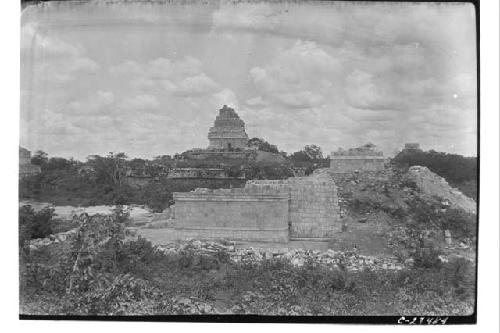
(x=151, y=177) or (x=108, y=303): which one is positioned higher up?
(x=151, y=177)

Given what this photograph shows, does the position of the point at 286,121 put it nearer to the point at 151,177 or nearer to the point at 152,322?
the point at 151,177

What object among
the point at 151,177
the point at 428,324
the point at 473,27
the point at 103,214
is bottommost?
the point at 428,324

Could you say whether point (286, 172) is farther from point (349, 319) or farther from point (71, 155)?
point (71, 155)

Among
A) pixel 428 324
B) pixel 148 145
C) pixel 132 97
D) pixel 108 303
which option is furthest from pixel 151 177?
pixel 428 324

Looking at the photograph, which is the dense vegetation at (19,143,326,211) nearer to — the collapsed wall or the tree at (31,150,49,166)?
the tree at (31,150,49,166)

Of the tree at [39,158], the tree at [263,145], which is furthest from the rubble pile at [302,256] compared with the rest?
the tree at [39,158]

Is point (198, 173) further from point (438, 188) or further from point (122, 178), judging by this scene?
point (438, 188)
